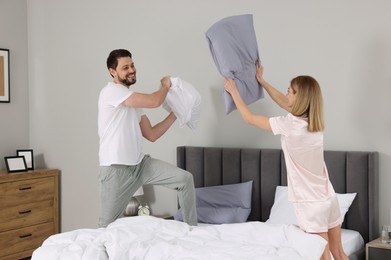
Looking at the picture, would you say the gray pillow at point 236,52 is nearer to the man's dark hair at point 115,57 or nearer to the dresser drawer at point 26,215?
the man's dark hair at point 115,57

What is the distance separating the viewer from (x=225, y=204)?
14.5 ft

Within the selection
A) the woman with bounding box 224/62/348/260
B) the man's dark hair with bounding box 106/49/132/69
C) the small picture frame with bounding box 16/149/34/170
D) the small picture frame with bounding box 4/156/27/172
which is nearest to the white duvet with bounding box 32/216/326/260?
the woman with bounding box 224/62/348/260

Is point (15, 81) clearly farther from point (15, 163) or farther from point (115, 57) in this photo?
point (115, 57)

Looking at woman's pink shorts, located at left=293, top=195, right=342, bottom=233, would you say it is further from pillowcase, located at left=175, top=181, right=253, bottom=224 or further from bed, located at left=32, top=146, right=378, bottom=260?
pillowcase, located at left=175, top=181, right=253, bottom=224

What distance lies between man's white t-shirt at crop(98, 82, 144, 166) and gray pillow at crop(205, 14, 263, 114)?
0.62 metres

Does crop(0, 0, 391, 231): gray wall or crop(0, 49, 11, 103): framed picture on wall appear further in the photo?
crop(0, 49, 11, 103): framed picture on wall

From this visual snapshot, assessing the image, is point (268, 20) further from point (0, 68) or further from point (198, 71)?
point (0, 68)

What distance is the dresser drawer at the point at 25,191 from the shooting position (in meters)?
5.23

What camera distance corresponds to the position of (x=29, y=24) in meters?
6.00

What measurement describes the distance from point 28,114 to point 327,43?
3.28 metres

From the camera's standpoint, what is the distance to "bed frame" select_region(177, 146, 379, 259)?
12.9 feet

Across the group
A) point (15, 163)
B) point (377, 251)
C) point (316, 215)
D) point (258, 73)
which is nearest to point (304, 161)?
point (316, 215)

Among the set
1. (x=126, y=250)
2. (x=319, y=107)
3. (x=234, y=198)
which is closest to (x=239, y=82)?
(x=319, y=107)

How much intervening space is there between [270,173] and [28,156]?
2.63 m
